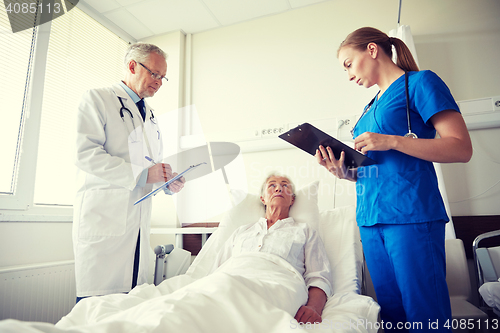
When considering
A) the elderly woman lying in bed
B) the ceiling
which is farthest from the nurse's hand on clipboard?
the ceiling

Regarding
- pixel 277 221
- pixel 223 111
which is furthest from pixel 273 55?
pixel 277 221

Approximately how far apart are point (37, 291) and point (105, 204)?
1016mm

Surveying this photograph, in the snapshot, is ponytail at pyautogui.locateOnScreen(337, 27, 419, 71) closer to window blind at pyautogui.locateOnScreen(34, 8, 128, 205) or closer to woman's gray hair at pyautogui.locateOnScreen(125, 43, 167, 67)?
woman's gray hair at pyautogui.locateOnScreen(125, 43, 167, 67)

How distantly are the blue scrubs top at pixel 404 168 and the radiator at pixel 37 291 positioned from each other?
6.28ft

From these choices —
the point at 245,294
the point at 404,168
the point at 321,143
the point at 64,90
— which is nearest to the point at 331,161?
the point at 321,143

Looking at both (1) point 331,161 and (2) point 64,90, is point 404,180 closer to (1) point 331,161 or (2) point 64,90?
(1) point 331,161

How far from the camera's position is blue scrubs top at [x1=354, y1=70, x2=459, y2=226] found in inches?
37.9

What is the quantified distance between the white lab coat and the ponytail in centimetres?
108

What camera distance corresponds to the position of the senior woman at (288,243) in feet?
4.31

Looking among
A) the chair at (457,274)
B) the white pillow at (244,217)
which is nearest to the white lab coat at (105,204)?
the white pillow at (244,217)

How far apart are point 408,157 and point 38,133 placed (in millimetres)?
2324

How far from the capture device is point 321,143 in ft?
3.80

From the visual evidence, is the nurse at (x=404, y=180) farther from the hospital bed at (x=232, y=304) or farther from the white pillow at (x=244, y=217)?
the white pillow at (x=244, y=217)

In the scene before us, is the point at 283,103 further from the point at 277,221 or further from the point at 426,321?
the point at 426,321
